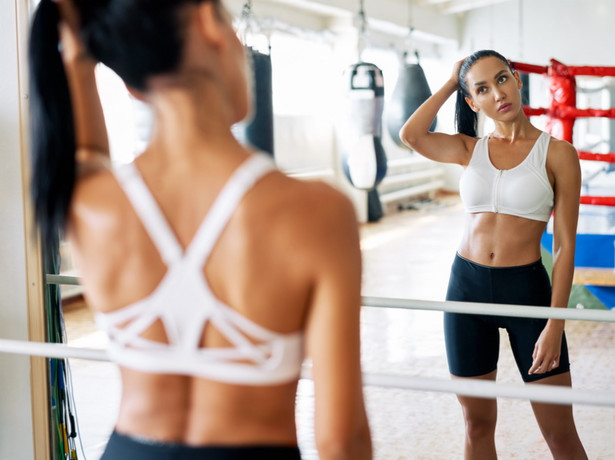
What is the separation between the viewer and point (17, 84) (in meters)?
1.98

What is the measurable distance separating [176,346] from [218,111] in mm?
244

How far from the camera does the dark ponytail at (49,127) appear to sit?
799mm

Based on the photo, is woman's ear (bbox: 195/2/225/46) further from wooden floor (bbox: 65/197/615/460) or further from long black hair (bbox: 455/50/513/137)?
wooden floor (bbox: 65/197/615/460)

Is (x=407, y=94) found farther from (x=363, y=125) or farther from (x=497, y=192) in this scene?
(x=497, y=192)

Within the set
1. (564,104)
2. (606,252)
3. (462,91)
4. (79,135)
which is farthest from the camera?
(606,252)

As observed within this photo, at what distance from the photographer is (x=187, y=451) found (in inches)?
30.9

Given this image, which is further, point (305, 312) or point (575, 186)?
point (575, 186)

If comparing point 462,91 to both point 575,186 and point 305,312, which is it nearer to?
point 575,186

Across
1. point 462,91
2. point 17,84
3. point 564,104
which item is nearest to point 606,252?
point 564,104

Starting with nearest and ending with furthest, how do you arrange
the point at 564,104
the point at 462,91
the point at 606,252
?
the point at 462,91
the point at 564,104
the point at 606,252

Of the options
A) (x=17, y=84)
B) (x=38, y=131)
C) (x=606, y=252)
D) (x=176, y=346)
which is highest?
(x=17, y=84)

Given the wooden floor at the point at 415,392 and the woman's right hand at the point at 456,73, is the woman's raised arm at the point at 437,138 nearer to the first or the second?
the woman's right hand at the point at 456,73

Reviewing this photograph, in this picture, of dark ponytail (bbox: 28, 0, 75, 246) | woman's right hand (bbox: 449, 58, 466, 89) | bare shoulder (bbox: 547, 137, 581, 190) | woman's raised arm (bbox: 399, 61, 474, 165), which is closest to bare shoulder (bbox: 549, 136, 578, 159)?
bare shoulder (bbox: 547, 137, 581, 190)

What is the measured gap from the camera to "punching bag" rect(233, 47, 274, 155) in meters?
2.43
